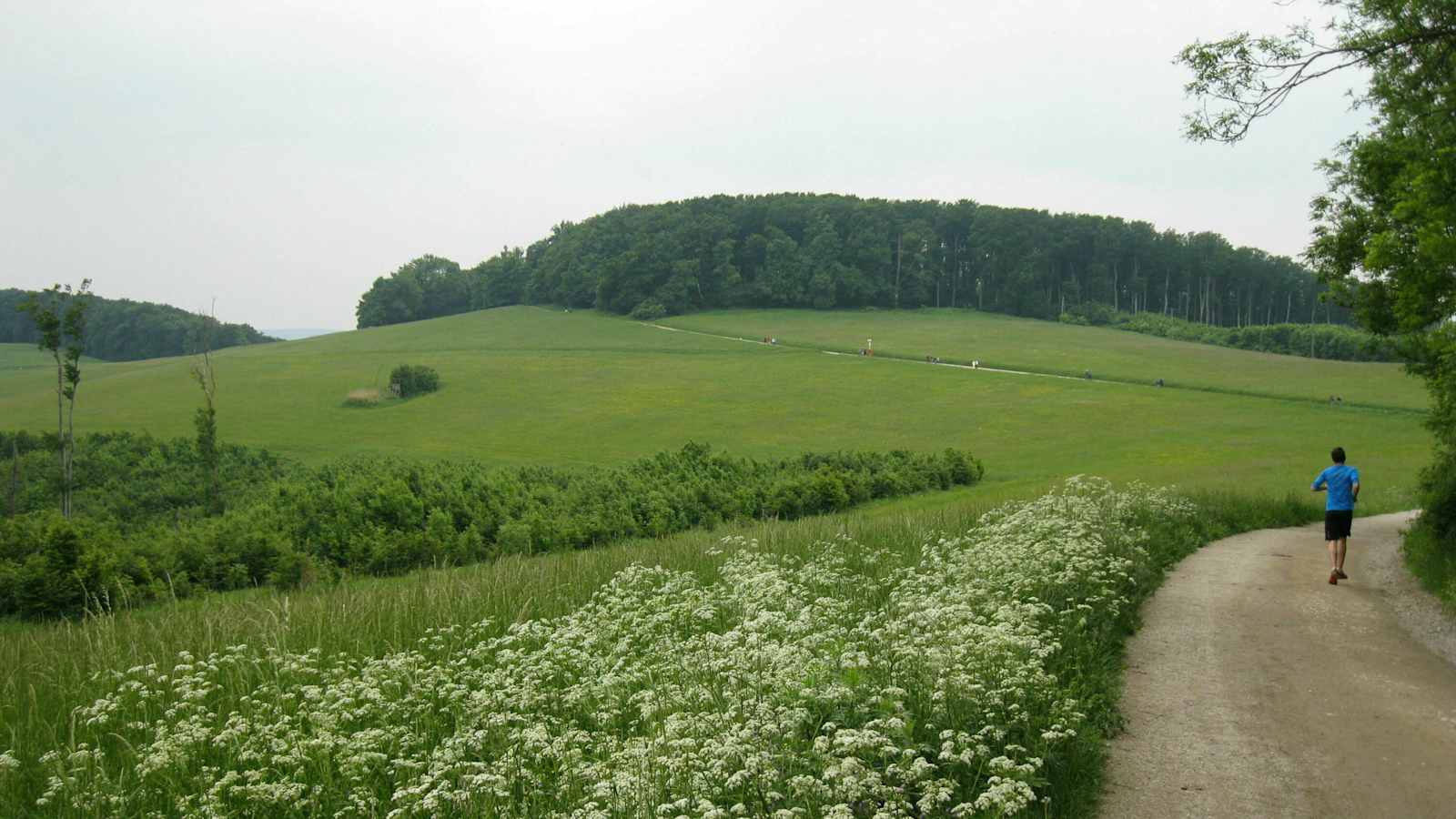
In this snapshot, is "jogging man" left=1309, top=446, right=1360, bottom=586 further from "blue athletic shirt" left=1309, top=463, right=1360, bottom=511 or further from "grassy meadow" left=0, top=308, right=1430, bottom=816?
"grassy meadow" left=0, top=308, right=1430, bottom=816

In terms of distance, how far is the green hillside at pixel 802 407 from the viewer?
45.3 meters

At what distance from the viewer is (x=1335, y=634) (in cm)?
1098

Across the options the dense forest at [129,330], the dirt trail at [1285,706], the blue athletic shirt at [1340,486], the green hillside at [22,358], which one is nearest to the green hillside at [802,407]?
the green hillside at [22,358]

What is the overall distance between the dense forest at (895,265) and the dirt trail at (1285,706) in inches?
4243

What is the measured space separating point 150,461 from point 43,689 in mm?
34809

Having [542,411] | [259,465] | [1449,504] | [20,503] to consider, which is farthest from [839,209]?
[1449,504]

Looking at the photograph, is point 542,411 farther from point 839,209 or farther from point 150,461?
point 839,209

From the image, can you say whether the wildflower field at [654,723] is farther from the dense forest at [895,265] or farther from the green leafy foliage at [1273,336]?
the dense forest at [895,265]

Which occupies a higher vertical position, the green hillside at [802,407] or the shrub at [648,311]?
the shrub at [648,311]

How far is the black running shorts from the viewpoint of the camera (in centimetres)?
1443

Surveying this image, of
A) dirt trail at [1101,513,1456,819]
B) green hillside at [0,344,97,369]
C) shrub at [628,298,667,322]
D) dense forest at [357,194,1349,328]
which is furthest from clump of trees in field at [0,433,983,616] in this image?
dense forest at [357,194,1349,328]

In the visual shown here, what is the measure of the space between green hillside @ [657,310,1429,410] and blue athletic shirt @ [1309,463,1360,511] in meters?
50.3

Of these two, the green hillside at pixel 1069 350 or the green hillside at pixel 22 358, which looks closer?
the green hillside at pixel 1069 350

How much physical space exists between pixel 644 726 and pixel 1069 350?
8343 centimetres
